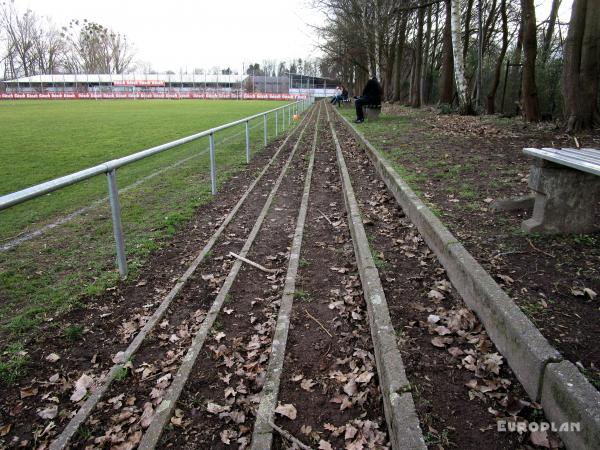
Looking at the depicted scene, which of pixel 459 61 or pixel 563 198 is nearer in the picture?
pixel 563 198

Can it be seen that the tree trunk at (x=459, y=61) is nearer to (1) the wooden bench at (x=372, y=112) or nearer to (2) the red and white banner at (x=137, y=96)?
(1) the wooden bench at (x=372, y=112)

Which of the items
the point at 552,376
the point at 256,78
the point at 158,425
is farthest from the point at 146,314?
the point at 256,78

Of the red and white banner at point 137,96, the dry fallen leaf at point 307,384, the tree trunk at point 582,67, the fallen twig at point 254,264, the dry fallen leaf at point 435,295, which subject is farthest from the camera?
the red and white banner at point 137,96

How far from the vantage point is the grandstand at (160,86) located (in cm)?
8275

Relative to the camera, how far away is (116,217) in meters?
4.27

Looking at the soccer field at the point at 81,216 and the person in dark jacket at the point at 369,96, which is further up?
the person in dark jacket at the point at 369,96

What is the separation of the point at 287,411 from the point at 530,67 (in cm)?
1103

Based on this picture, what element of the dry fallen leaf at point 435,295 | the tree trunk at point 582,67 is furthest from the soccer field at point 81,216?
the tree trunk at point 582,67

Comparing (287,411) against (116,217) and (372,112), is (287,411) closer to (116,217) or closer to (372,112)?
(116,217)

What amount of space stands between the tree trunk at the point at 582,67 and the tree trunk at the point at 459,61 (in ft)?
17.8

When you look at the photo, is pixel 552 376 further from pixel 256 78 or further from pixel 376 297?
pixel 256 78

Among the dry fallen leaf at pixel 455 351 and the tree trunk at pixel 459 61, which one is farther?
the tree trunk at pixel 459 61

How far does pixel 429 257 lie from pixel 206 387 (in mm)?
2447

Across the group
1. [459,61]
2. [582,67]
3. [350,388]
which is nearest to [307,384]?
[350,388]
